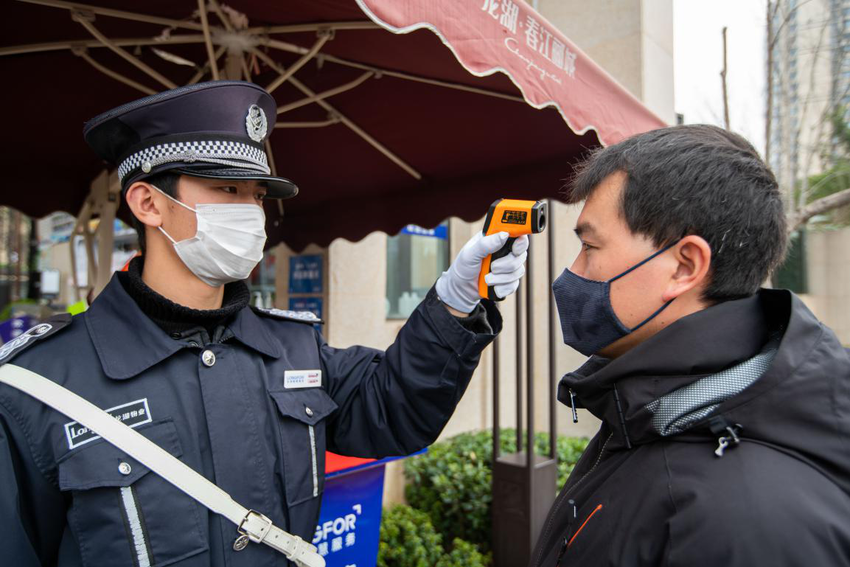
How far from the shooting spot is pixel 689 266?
108 cm

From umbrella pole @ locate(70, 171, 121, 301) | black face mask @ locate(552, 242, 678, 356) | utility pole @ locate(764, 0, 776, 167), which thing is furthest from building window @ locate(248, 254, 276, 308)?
utility pole @ locate(764, 0, 776, 167)

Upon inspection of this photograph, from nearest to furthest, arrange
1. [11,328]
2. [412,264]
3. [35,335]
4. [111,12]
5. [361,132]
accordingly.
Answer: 1. [35,335]
2. [111,12]
3. [361,132]
4. [11,328]
5. [412,264]

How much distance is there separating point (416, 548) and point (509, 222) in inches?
114

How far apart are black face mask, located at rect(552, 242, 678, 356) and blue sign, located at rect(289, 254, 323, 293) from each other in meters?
3.29

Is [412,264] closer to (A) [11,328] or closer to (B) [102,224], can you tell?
Result: (B) [102,224]

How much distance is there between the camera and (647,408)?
3.29ft

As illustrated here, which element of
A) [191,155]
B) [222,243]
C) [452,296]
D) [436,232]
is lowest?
[452,296]

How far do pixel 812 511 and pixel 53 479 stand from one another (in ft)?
4.59

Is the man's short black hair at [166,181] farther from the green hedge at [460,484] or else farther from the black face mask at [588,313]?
the green hedge at [460,484]

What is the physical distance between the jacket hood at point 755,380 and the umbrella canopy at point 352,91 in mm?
1048

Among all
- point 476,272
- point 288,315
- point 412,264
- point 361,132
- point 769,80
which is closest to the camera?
point 476,272

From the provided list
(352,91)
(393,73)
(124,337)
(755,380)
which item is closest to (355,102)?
(352,91)

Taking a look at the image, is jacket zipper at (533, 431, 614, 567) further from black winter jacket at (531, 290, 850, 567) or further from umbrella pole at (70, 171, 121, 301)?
umbrella pole at (70, 171, 121, 301)

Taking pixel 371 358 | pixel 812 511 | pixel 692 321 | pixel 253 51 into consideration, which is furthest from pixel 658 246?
pixel 253 51
